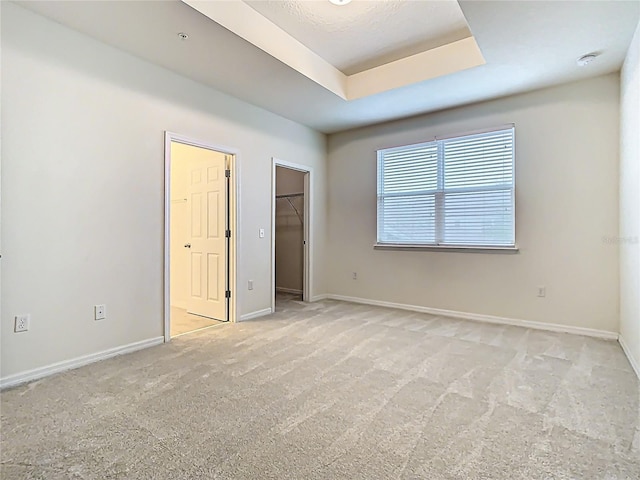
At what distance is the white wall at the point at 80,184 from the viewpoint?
2400 mm

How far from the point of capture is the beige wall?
6.01 metres

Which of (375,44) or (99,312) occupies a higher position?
(375,44)

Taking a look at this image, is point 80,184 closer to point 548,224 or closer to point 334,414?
point 334,414

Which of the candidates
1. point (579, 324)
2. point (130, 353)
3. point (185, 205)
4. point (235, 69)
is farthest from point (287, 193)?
point (579, 324)

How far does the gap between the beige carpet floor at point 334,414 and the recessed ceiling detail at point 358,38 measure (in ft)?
8.74

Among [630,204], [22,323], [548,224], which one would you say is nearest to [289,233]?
[548,224]

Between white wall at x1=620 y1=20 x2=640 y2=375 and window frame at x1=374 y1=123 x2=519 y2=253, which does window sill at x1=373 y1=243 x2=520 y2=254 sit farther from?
white wall at x1=620 y1=20 x2=640 y2=375

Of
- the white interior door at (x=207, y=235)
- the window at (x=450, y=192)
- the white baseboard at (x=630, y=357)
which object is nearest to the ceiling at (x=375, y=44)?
the window at (x=450, y=192)

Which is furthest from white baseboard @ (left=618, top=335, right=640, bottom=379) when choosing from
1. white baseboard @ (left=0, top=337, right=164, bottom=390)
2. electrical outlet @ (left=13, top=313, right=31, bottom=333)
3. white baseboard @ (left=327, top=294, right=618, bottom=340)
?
electrical outlet @ (left=13, top=313, right=31, bottom=333)

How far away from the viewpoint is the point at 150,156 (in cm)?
321

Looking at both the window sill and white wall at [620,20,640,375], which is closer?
white wall at [620,20,640,375]

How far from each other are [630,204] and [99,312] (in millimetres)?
4520

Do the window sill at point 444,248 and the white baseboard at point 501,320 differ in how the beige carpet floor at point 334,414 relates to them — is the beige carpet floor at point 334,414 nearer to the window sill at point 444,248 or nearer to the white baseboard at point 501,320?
the white baseboard at point 501,320

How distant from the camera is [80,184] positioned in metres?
2.73
